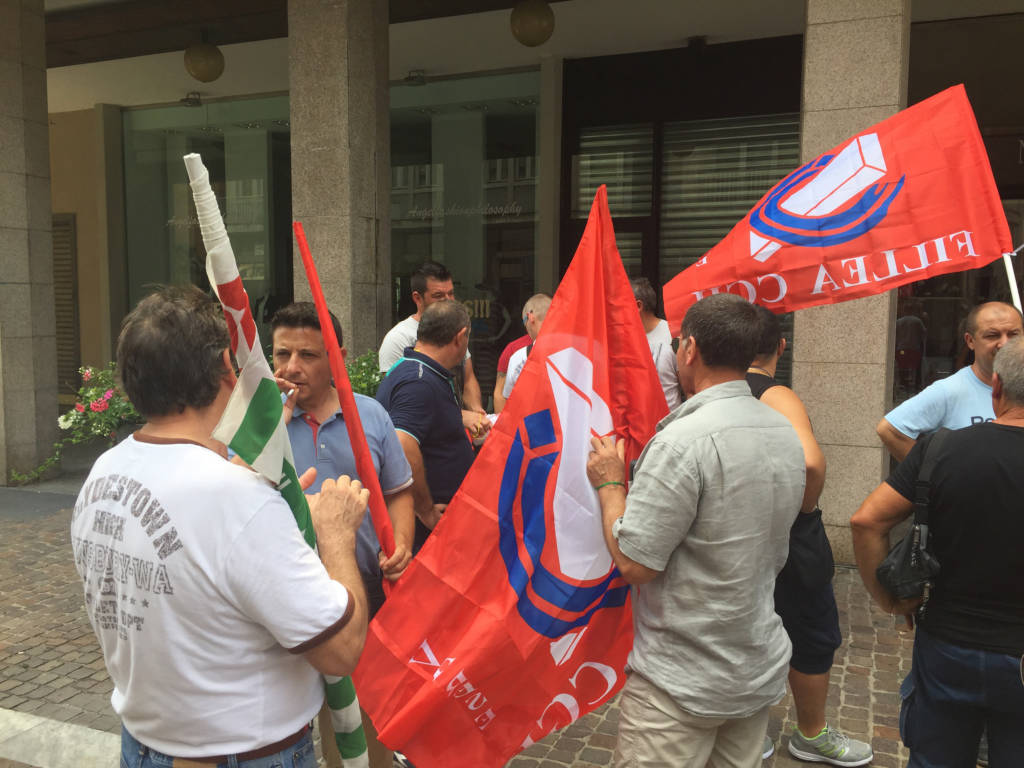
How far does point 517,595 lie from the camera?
2764 millimetres

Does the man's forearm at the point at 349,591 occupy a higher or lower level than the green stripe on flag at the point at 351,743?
higher

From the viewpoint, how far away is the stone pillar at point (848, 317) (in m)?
6.25

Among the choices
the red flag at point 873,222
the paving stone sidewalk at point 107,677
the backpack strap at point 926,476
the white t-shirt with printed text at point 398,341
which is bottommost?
the paving stone sidewalk at point 107,677

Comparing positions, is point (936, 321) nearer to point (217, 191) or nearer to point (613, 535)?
point (613, 535)

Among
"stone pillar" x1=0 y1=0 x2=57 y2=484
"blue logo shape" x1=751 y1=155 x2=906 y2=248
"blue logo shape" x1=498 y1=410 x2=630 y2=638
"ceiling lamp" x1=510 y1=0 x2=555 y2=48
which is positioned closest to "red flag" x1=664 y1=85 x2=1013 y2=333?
"blue logo shape" x1=751 y1=155 x2=906 y2=248

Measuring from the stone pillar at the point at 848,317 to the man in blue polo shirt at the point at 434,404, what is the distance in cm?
345

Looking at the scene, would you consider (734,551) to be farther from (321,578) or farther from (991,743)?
(321,578)

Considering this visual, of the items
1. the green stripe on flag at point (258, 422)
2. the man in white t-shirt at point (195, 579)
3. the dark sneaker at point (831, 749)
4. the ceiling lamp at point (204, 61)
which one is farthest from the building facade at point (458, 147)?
the man in white t-shirt at point (195, 579)

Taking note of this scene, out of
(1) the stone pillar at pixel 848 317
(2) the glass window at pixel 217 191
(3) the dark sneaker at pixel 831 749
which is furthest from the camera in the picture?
(2) the glass window at pixel 217 191

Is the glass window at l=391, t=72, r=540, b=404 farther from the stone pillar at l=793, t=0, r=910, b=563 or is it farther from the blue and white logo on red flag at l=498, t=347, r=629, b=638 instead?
the blue and white logo on red flag at l=498, t=347, r=629, b=638

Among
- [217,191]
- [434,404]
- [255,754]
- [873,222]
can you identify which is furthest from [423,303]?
[217,191]

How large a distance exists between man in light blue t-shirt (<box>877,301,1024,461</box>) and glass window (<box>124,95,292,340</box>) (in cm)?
980

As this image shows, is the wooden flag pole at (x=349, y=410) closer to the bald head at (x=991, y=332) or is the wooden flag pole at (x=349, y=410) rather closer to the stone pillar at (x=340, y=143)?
the bald head at (x=991, y=332)

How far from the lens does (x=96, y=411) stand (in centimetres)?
694
